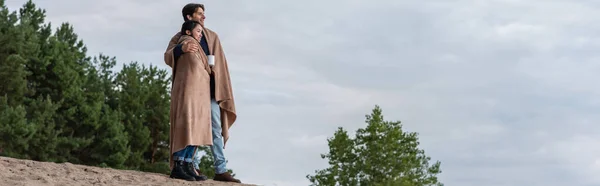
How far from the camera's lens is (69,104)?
46.6 meters

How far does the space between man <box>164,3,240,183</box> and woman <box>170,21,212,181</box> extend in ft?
0.27

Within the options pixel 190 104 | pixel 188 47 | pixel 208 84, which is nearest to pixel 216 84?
pixel 208 84

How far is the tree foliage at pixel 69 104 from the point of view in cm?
4250

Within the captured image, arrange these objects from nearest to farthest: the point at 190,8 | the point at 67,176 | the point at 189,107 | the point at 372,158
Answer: the point at 189,107 → the point at 67,176 → the point at 190,8 → the point at 372,158

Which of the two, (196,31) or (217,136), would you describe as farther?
(217,136)

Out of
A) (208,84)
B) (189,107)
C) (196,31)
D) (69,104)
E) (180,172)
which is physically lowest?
(180,172)

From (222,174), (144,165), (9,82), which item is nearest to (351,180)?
(144,165)

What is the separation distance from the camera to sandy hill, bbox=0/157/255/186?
41.7ft

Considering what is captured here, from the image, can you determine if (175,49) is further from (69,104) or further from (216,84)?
(69,104)

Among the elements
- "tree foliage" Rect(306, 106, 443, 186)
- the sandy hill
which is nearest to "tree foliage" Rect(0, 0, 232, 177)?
"tree foliage" Rect(306, 106, 443, 186)

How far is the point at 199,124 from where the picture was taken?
1323 centimetres

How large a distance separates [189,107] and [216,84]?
61cm

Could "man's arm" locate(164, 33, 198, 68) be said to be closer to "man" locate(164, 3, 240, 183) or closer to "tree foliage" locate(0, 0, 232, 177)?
"man" locate(164, 3, 240, 183)

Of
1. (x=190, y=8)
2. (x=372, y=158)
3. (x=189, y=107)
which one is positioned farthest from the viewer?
(x=372, y=158)
